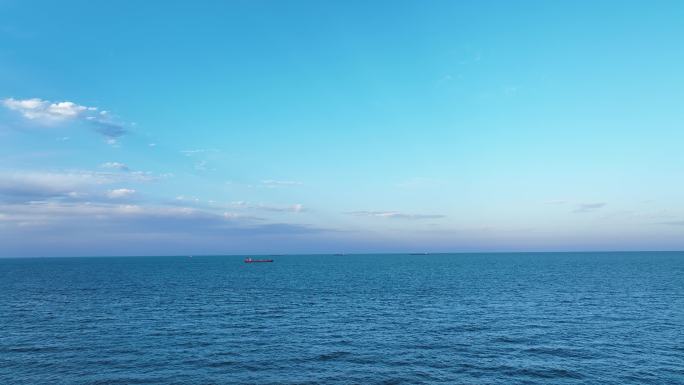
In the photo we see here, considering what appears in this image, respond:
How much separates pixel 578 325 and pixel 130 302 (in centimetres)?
9734

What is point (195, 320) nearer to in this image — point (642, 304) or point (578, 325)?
point (578, 325)

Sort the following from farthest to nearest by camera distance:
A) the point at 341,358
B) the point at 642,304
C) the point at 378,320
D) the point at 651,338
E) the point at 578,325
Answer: the point at 642,304 → the point at 378,320 → the point at 578,325 → the point at 651,338 → the point at 341,358

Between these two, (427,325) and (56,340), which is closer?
(56,340)

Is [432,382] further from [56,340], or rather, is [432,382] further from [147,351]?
[56,340]

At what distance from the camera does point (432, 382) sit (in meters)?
47.5

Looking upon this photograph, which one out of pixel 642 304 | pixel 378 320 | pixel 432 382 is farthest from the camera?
pixel 642 304

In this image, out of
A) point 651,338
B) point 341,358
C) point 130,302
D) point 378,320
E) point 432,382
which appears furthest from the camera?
point 130,302

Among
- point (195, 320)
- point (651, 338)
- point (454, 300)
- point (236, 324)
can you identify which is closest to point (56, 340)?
point (195, 320)

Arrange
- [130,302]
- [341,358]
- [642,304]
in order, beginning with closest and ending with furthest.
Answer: [341,358], [642,304], [130,302]

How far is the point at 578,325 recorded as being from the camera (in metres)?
74.2

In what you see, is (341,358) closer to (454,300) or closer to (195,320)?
(195,320)

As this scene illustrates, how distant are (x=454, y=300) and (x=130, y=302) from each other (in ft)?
261

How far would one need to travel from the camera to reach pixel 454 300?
10569 cm

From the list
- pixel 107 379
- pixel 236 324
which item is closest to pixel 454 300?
pixel 236 324
